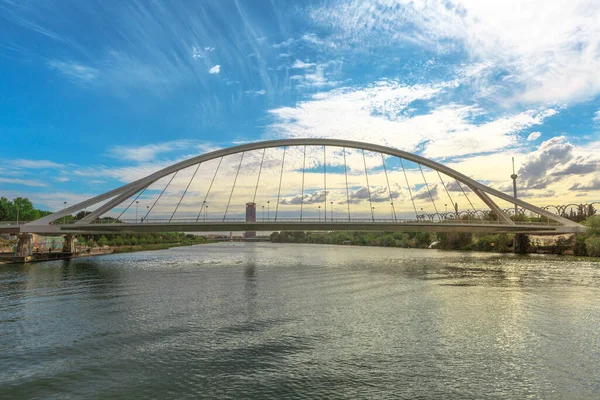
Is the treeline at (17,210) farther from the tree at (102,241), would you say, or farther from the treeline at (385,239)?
the treeline at (385,239)

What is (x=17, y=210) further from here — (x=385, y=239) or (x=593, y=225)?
(x=593, y=225)

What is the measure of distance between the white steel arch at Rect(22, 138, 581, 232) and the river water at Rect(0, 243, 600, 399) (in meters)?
32.6

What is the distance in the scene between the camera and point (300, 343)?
14117 millimetres

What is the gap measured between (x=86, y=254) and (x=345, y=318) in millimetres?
69017

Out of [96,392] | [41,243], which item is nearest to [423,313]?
[96,392]

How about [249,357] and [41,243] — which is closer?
[249,357]

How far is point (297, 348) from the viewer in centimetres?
1355

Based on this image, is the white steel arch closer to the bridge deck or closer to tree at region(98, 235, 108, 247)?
the bridge deck

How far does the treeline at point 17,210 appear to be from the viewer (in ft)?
271

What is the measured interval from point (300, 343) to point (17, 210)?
290 feet

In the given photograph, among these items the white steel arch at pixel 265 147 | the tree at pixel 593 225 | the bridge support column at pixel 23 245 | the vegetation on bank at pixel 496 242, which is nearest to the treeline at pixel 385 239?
the vegetation on bank at pixel 496 242

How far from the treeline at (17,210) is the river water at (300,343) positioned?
231 ft

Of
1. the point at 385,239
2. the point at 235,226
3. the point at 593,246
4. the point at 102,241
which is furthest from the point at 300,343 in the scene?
the point at 385,239

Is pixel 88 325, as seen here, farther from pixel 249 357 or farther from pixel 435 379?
pixel 435 379
